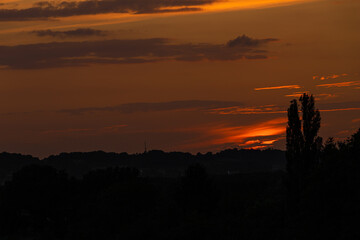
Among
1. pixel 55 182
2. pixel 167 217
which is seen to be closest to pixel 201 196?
pixel 167 217

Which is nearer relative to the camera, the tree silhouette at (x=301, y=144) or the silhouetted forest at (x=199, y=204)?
the silhouetted forest at (x=199, y=204)

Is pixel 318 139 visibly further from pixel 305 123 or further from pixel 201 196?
pixel 201 196

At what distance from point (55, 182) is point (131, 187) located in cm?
1821

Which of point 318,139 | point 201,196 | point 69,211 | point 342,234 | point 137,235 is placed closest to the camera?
point 342,234

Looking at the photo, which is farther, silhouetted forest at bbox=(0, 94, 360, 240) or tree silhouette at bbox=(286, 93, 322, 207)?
tree silhouette at bbox=(286, 93, 322, 207)

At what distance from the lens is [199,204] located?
341ft

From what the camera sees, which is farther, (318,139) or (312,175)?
(318,139)

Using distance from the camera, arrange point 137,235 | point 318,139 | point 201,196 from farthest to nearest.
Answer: point 201,196 < point 137,235 < point 318,139

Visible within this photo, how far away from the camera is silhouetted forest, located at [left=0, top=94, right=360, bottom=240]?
65625mm

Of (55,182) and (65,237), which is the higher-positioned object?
(55,182)

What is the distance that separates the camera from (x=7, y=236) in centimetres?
12488

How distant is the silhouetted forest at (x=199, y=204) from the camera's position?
65.6 meters

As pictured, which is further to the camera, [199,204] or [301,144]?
[199,204]

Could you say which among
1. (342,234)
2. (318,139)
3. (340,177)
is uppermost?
(318,139)
